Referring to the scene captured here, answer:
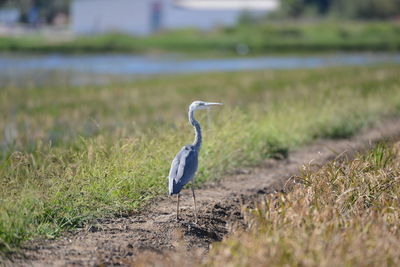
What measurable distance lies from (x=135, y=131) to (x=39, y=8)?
8137 centimetres

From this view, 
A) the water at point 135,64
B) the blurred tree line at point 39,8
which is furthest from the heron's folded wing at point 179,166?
the blurred tree line at point 39,8

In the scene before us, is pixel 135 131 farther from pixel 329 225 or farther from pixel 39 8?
pixel 39 8

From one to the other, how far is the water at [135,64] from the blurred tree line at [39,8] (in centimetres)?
3753

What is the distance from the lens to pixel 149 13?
240 feet

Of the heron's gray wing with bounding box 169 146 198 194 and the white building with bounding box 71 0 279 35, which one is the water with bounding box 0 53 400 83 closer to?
the heron's gray wing with bounding box 169 146 198 194

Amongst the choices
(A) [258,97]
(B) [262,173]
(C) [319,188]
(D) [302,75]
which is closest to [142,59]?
(D) [302,75]

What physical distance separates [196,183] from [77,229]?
273 cm

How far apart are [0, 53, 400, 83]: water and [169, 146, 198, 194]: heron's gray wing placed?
21349 millimetres

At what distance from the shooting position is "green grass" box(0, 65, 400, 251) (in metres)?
7.95

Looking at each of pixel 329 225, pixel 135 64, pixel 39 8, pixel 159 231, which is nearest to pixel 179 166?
pixel 159 231

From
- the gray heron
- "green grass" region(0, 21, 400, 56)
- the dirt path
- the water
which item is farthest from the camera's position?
"green grass" region(0, 21, 400, 56)

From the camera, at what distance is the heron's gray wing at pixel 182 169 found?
7.66 metres

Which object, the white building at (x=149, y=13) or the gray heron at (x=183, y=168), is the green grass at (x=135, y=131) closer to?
the gray heron at (x=183, y=168)

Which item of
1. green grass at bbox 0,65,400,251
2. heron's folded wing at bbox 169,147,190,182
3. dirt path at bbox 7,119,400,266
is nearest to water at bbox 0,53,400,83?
green grass at bbox 0,65,400,251
